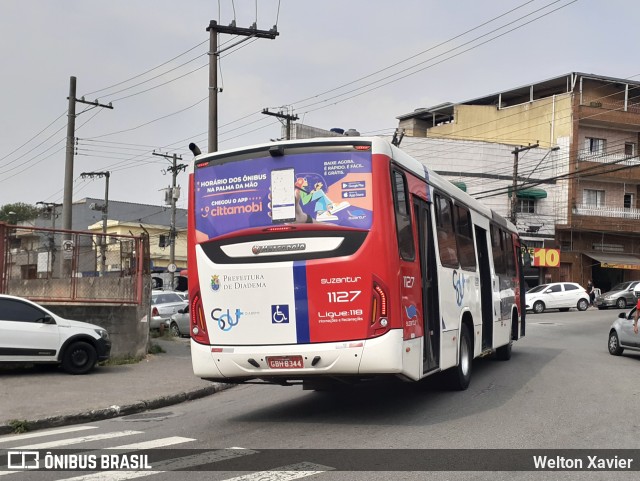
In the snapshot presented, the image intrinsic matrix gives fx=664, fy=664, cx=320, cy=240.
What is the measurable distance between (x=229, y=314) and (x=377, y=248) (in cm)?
197

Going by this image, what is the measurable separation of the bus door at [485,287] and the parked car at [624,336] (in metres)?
5.05

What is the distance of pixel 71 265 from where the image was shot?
14.7 metres

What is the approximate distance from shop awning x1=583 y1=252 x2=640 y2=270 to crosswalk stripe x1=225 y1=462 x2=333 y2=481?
44172mm

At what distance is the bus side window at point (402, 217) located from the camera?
7770 mm

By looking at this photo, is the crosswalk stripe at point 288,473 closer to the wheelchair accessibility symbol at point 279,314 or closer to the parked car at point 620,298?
the wheelchair accessibility symbol at point 279,314

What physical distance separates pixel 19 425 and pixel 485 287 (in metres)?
8.02

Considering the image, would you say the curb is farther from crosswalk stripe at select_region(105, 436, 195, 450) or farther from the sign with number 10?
the sign with number 10

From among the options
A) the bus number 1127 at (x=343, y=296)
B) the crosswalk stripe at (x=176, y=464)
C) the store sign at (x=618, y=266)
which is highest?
the store sign at (x=618, y=266)

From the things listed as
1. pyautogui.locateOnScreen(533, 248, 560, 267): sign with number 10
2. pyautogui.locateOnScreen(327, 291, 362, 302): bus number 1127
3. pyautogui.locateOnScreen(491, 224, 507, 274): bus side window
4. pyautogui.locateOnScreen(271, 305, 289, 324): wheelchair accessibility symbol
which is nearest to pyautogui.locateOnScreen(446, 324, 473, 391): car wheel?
pyautogui.locateOnScreen(491, 224, 507, 274): bus side window

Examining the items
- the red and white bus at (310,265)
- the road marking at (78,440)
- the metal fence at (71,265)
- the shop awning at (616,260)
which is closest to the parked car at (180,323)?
the metal fence at (71,265)

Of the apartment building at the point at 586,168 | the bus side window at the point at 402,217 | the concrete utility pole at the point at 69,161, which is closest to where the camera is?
the bus side window at the point at 402,217

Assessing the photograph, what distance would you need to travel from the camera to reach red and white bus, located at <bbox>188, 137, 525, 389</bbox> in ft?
24.4

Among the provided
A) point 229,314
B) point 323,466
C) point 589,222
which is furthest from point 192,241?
point 589,222

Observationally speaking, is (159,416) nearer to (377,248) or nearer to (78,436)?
(78,436)
